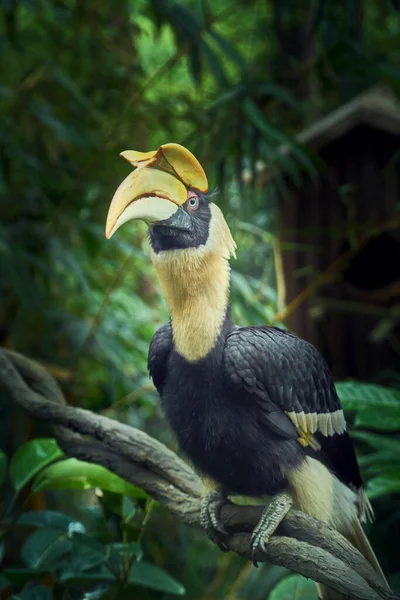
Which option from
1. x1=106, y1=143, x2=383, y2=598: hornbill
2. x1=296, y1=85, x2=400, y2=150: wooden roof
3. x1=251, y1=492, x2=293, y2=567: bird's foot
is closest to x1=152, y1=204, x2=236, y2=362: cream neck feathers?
x1=106, y1=143, x2=383, y2=598: hornbill

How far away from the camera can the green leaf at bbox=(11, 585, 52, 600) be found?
2.50ft

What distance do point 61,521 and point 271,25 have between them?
1.14 metres

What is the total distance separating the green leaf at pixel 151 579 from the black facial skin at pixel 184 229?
40 cm

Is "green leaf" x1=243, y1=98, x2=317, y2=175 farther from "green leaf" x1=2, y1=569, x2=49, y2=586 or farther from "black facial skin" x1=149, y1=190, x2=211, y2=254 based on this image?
"green leaf" x1=2, y1=569, x2=49, y2=586

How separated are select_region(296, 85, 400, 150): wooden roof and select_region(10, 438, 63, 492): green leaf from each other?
2.19 feet

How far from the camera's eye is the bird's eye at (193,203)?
0.55 meters

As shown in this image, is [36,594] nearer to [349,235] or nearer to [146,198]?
[146,198]

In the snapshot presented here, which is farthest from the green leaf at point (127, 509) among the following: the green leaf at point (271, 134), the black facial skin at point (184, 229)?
the green leaf at point (271, 134)

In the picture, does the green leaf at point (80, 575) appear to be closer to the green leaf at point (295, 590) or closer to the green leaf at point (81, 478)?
the green leaf at point (81, 478)

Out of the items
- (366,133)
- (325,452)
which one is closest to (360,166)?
(366,133)

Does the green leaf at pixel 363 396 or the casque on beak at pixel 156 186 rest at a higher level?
the casque on beak at pixel 156 186

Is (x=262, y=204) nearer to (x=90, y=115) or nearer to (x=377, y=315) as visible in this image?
(x=377, y=315)

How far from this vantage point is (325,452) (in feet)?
2.01

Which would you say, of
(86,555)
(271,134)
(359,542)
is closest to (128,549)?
(86,555)
